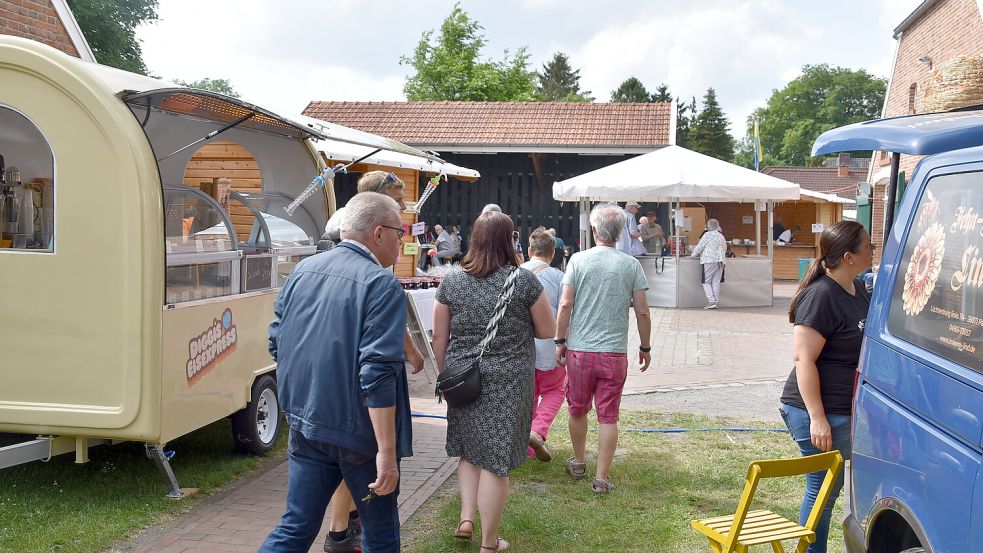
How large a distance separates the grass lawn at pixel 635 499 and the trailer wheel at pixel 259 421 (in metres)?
1.45

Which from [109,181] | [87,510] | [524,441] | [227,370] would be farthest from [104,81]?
[524,441]

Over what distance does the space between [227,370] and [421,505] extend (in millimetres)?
1524

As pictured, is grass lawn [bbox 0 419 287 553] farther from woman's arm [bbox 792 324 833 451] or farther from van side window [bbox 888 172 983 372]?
van side window [bbox 888 172 983 372]

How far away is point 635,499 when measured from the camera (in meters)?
5.83

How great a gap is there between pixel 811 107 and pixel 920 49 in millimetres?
71782

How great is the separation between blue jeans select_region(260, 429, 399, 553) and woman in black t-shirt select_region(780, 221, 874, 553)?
1.84 metres

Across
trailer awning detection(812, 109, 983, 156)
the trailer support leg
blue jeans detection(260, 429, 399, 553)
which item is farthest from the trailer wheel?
trailer awning detection(812, 109, 983, 156)

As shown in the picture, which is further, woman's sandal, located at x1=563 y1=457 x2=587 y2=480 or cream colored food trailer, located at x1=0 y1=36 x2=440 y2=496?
woman's sandal, located at x1=563 y1=457 x2=587 y2=480

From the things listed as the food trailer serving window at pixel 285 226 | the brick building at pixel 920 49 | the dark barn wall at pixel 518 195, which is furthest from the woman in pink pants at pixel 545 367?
Answer: the dark barn wall at pixel 518 195

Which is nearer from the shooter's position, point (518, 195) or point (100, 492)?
point (100, 492)

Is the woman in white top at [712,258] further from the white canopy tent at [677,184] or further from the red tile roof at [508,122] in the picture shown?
the red tile roof at [508,122]

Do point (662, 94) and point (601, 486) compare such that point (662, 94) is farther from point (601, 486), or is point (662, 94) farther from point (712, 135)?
point (601, 486)

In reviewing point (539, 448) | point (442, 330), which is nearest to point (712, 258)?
point (539, 448)

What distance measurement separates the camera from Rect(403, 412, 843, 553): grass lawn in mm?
5051
